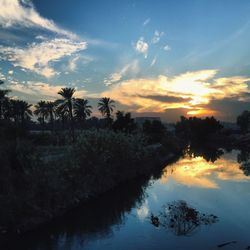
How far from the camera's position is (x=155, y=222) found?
2620 centimetres

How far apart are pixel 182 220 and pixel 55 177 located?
39.5 ft

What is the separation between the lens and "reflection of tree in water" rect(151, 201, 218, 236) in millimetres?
23891

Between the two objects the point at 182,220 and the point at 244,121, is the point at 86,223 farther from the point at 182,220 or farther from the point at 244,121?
the point at 244,121

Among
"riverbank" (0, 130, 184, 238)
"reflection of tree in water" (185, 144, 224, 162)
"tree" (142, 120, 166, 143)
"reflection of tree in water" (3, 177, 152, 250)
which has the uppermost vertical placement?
"tree" (142, 120, 166, 143)

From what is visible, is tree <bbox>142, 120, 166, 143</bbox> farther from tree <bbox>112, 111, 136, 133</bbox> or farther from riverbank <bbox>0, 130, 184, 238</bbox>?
riverbank <bbox>0, 130, 184, 238</bbox>

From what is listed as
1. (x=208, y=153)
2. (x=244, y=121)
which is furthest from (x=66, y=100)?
(x=244, y=121)

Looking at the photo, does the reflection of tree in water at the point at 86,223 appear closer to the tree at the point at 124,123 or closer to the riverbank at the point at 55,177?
the riverbank at the point at 55,177

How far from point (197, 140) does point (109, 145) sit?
11747cm

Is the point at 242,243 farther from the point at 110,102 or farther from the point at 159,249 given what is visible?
the point at 110,102

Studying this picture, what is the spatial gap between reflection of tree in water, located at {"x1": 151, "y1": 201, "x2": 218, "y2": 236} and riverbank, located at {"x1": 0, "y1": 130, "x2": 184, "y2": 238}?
9033 millimetres

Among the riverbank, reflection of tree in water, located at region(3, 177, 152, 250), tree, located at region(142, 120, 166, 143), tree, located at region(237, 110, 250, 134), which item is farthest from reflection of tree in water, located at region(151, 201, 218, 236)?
tree, located at region(237, 110, 250, 134)

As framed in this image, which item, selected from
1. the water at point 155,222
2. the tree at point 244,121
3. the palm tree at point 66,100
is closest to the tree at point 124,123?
the palm tree at point 66,100

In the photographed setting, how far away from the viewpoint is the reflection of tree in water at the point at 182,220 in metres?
23.9

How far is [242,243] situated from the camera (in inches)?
828
